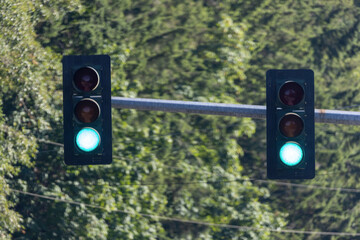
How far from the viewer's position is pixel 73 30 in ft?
61.4

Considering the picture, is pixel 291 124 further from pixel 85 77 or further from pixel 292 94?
pixel 85 77

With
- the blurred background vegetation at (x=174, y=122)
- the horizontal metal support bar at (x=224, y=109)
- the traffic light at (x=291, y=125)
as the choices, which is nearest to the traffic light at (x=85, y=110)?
the horizontal metal support bar at (x=224, y=109)

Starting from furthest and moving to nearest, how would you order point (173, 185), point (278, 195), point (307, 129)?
point (278, 195) → point (173, 185) → point (307, 129)

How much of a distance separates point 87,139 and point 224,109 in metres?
1.26

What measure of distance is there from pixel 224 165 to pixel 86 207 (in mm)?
3769

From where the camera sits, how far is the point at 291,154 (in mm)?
6062

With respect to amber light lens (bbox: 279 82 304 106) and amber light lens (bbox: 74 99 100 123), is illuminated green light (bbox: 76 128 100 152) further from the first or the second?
amber light lens (bbox: 279 82 304 106)

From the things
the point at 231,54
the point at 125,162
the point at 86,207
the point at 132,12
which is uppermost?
the point at 132,12

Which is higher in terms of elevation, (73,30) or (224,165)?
(73,30)

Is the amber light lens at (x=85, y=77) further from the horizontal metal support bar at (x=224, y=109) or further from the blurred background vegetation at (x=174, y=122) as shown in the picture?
the blurred background vegetation at (x=174, y=122)

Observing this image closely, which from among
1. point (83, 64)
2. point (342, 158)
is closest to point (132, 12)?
point (342, 158)

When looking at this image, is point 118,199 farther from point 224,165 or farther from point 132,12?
point 132,12

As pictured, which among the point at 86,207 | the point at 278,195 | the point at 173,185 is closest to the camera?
the point at 86,207

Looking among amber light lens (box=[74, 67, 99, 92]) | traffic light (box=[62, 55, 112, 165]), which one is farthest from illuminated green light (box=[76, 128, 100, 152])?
amber light lens (box=[74, 67, 99, 92])
